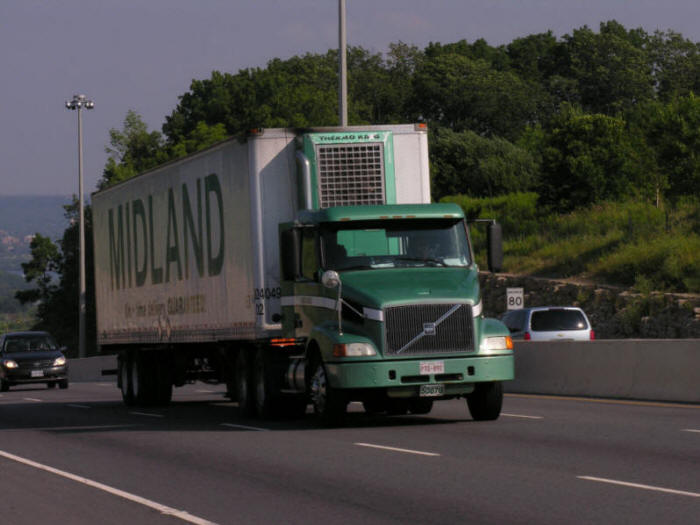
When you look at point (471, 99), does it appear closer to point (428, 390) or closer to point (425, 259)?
point (425, 259)

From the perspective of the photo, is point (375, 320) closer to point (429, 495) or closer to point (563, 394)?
point (429, 495)

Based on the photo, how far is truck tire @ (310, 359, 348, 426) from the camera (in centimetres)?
1791

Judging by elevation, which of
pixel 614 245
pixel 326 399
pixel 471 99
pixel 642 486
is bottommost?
pixel 642 486

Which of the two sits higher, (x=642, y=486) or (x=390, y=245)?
(x=390, y=245)

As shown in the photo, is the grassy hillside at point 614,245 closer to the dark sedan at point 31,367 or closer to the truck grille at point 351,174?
the dark sedan at point 31,367

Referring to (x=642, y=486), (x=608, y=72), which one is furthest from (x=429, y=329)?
(x=608, y=72)

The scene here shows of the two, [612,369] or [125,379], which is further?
[125,379]

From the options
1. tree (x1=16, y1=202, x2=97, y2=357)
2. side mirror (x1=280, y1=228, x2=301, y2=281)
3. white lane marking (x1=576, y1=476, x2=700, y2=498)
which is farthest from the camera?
tree (x1=16, y1=202, x2=97, y2=357)

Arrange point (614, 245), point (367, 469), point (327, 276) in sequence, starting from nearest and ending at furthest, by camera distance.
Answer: point (367, 469) → point (327, 276) → point (614, 245)

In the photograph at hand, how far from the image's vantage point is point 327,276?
57.9 feet

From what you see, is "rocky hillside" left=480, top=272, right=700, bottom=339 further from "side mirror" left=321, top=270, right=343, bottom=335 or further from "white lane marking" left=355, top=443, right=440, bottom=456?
"white lane marking" left=355, top=443, right=440, bottom=456

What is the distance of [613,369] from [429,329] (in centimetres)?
813

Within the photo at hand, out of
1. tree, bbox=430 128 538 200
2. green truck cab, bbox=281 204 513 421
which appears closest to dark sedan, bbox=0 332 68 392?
green truck cab, bbox=281 204 513 421

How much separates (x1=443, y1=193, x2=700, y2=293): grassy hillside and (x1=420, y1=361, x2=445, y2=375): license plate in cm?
3030
